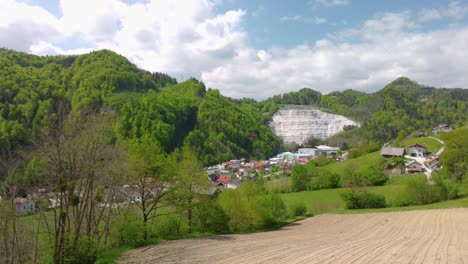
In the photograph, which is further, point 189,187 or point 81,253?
point 189,187

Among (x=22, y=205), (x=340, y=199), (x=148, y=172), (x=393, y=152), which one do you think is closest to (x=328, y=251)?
(x=148, y=172)

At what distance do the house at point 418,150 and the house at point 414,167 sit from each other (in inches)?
405

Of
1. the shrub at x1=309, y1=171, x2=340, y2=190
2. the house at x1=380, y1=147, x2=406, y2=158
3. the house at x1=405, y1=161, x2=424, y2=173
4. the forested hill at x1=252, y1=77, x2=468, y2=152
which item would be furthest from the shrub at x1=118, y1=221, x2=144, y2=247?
the forested hill at x1=252, y1=77, x2=468, y2=152

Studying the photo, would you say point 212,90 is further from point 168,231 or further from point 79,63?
point 168,231

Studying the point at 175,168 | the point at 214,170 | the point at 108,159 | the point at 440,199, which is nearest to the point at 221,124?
the point at 214,170

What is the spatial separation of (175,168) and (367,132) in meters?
126

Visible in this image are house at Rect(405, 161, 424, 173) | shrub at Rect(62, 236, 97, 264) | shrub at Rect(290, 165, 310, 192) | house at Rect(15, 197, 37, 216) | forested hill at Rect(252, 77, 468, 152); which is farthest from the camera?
forested hill at Rect(252, 77, 468, 152)

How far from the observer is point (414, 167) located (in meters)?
63.9

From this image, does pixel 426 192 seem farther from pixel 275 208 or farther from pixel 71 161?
pixel 71 161

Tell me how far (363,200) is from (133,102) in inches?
3626

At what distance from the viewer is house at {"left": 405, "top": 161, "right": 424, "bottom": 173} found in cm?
6284

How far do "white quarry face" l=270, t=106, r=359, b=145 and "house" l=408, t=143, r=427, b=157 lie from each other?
3810 inches

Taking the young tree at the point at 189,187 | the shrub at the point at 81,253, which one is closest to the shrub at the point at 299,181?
the young tree at the point at 189,187

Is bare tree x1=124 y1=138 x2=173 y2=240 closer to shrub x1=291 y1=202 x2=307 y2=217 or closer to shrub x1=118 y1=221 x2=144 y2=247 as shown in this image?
shrub x1=118 y1=221 x2=144 y2=247
